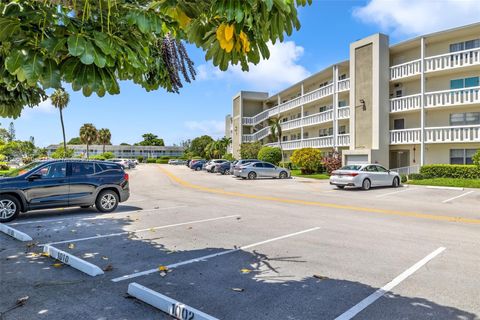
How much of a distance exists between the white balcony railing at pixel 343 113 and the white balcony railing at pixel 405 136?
464cm

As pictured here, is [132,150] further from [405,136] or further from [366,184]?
[366,184]

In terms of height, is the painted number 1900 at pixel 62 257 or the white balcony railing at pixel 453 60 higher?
the white balcony railing at pixel 453 60

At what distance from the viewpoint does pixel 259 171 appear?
30.3 meters

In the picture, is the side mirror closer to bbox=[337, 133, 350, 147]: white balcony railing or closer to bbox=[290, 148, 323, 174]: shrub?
bbox=[290, 148, 323, 174]: shrub

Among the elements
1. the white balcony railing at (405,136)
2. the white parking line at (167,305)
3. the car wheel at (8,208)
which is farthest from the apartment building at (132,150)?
the white parking line at (167,305)

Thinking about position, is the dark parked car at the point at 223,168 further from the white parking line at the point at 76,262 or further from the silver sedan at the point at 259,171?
the white parking line at the point at 76,262

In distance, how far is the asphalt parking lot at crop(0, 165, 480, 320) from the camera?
13.3 feet

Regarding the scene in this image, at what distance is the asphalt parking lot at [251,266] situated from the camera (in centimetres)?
406

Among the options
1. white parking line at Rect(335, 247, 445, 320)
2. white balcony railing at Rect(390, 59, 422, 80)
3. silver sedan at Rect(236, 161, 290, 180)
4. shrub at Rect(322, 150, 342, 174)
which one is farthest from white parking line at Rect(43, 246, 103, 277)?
white balcony railing at Rect(390, 59, 422, 80)

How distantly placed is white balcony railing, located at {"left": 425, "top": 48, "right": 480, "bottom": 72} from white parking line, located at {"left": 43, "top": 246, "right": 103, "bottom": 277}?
86.0ft

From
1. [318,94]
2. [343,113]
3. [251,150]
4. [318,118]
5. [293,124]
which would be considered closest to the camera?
[343,113]

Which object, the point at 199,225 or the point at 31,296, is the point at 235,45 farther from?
the point at 199,225

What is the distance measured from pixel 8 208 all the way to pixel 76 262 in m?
5.69

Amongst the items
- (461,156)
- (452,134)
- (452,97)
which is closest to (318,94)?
(452,97)
